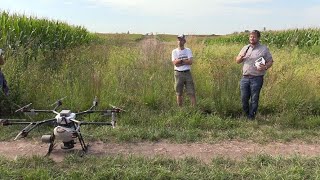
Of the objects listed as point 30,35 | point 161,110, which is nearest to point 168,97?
point 161,110

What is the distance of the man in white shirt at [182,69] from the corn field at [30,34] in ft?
12.1

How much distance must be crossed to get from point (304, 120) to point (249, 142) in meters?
1.83

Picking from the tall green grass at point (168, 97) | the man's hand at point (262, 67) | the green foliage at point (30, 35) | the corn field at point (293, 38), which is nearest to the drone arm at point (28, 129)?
the tall green grass at point (168, 97)

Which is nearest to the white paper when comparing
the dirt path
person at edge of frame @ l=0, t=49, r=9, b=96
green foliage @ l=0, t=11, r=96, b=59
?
the dirt path

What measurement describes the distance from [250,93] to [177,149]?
A: 2517 millimetres

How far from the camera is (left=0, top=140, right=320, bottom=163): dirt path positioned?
5.25 metres

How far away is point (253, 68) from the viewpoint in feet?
23.0

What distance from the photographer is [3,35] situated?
9445mm

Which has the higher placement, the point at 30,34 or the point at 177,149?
the point at 30,34

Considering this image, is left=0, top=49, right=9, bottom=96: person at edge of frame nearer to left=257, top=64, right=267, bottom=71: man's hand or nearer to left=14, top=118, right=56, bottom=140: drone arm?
left=14, top=118, right=56, bottom=140: drone arm

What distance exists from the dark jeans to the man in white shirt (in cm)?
105

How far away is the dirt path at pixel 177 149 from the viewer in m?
5.25

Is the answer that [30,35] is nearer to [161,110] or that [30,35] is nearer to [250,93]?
[161,110]

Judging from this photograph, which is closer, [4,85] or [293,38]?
[4,85]
